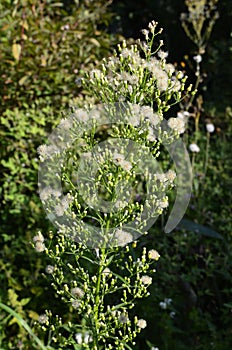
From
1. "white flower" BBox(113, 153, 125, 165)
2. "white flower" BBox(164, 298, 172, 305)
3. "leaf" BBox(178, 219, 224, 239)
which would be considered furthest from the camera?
"leaf" BBox(178, 219, 224, 239)

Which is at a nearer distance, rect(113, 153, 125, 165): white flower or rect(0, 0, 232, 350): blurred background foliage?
rect(113, 153, 125, 165): white flower

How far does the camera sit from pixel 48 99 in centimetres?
371

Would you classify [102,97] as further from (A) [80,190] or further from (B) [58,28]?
(B) [58,28]

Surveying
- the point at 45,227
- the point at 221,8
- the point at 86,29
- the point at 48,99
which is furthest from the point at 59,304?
the point at 221,8

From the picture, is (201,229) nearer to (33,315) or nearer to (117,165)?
(33,315)

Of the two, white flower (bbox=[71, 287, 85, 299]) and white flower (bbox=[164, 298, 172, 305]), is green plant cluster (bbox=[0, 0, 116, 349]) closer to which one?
white flower (bbox=[164, 298, 172, 305])

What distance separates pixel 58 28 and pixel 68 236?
2489mm

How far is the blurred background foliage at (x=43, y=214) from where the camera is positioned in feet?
8.95

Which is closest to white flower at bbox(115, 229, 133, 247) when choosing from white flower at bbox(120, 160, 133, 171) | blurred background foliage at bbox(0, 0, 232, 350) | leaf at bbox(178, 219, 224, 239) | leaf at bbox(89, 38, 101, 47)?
white flower at bbox(120, 160, 133, 171)

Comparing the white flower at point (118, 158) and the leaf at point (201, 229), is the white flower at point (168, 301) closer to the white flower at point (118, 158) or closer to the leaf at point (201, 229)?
the leaf at point (201, 229)

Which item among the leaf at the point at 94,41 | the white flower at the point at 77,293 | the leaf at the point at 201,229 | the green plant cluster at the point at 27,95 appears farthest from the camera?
the leaf at the point at 94,41

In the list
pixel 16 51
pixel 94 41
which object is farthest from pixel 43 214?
pixel 94 41

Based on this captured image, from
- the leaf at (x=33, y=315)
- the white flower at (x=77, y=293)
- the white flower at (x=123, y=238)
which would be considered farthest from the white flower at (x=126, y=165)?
the leaf at (x=33, y=315)

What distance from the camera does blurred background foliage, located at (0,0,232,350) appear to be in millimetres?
2727
